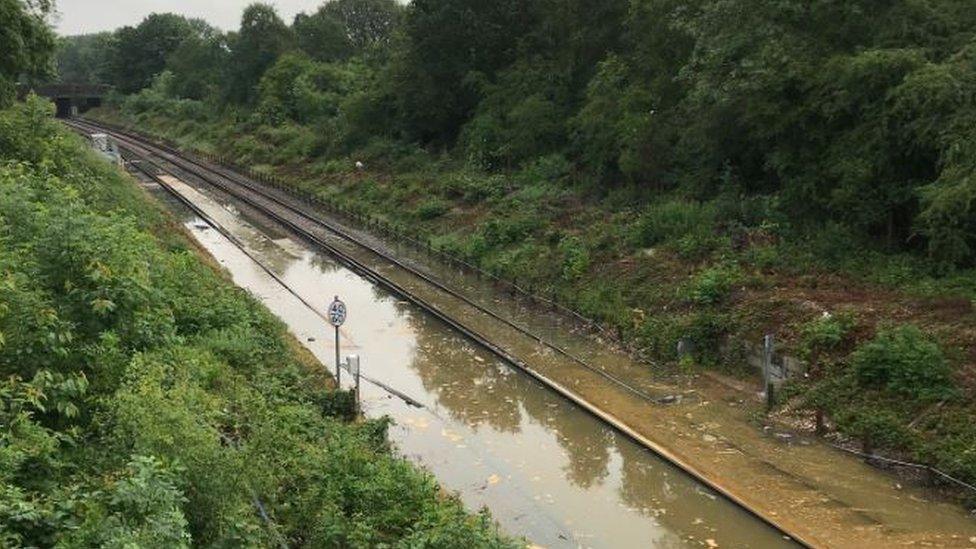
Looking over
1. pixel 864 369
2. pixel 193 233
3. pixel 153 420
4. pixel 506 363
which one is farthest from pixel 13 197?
pixel 193 233

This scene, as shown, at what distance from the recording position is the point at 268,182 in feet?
179

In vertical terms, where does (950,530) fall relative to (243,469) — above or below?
below

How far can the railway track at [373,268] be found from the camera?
53.7ft

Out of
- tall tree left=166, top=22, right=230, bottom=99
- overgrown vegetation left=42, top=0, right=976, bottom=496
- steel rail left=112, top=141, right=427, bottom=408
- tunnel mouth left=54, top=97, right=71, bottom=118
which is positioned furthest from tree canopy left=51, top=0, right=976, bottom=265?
tunnel mouth left=54, top=97, right=71, bottom=118

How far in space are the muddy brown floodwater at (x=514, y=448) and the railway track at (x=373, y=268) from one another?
7.4 inches

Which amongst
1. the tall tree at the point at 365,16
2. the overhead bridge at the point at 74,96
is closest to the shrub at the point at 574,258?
the tall tree at the point at 365,16

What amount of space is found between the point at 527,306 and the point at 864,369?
11681mm

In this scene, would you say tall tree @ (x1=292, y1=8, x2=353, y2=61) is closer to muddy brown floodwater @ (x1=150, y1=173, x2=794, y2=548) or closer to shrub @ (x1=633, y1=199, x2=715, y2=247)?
muddy brown floodwater @ (x1=150, y1=173, x2=794, y2=548)

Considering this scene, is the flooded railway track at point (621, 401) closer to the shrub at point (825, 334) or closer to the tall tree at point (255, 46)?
the shrub at point (825, 334)

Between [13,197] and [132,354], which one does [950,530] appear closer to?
[132,354]

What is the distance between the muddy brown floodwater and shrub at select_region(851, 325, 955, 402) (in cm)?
455

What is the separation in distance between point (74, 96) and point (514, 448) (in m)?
110

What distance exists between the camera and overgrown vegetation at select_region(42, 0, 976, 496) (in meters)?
18.1

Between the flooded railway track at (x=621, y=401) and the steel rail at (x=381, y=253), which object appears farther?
the steel rail at (x=381, y=253)
